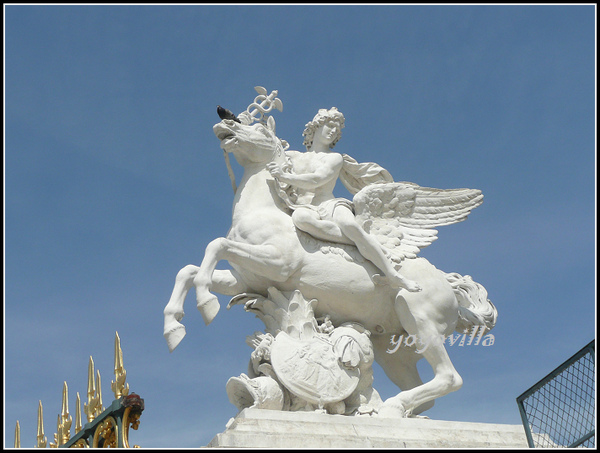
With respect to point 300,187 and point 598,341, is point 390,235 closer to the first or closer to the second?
point 300,187

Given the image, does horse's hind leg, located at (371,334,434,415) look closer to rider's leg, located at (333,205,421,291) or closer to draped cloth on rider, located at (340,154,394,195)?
rider's leg, located at (333,205,421,291)

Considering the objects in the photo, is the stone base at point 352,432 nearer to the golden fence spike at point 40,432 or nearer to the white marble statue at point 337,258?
the white marble statue at point 337,258

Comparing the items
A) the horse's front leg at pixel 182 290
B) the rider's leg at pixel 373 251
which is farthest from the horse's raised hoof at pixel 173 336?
the rider's leg at pixel 373 251

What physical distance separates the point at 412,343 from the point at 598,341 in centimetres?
186

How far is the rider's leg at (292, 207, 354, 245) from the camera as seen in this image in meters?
8.85

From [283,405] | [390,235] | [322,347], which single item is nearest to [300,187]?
[390,235]

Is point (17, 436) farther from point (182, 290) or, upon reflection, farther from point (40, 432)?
point (182, 290)

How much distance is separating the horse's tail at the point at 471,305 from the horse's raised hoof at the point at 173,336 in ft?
10.9

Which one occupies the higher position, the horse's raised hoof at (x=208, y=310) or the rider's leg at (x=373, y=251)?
the rider's leg at (x=373, y=251)

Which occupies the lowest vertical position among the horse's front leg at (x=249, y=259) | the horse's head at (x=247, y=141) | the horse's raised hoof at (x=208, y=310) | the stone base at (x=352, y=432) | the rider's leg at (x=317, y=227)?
the stone base at (x=352, y=432)

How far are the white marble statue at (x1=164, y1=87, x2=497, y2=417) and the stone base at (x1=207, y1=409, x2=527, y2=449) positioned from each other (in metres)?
0.35

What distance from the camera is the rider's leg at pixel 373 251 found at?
28.8 feet

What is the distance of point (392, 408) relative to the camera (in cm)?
837

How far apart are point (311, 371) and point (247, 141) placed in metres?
2.68
